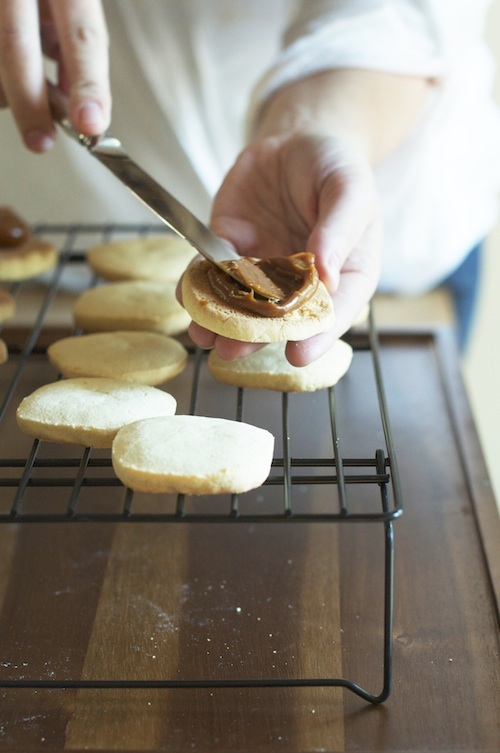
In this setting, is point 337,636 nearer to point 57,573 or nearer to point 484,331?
point 57,573

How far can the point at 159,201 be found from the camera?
0.92 m

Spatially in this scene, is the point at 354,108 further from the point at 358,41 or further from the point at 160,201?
the point at 160,201

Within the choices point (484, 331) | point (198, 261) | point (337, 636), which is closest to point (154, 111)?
point (198, 261)

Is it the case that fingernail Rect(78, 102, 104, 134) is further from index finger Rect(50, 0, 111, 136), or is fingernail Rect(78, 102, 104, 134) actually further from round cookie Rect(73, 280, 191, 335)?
round cookie Rect(73, 280, 191, 335)

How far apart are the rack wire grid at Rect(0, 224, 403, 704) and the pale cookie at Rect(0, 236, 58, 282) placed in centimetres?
2

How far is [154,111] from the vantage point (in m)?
1.49

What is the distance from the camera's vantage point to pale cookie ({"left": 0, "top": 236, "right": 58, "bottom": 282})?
1.26 metres

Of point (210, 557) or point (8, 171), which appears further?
point (8, 171)

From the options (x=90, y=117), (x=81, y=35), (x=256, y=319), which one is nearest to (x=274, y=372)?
(x=256, y=319)

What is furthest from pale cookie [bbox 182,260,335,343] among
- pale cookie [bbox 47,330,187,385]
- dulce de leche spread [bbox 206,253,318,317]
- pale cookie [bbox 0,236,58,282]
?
pale cookie [bbox 0,236,58,282]

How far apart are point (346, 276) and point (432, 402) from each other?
30cm

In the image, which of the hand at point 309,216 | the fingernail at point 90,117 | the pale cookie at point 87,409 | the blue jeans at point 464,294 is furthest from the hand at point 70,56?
the blue jeans at point 464,294

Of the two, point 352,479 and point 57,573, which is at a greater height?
point 352,479

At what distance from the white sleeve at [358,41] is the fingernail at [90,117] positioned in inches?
15.0
